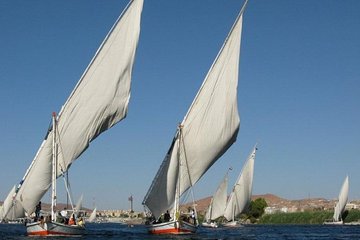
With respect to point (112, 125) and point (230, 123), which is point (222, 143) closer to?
point (230, 123)

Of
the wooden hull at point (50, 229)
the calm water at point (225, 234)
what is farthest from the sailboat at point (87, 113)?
the calm water at point (225, 234)

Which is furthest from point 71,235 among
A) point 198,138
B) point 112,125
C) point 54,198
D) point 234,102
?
point 234,102

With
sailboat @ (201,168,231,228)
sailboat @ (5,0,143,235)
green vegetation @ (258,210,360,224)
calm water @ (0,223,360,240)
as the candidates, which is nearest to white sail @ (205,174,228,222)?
sailboat @ (201,168,231,228)

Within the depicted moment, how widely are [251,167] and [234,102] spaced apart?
152 ft

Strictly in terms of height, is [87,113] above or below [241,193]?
above

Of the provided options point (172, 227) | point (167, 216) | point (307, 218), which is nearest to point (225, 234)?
point (167, 216)

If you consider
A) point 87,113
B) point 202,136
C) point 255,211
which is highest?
point 87,113

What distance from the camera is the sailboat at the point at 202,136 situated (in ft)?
156

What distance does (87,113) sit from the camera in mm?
44188

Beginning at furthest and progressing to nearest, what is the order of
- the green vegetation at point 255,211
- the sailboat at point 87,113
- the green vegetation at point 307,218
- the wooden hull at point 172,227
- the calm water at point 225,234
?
the green vegetation at point 255,211 → the green vegetation at point 307,218 → the calm water at point 225,234 → the wooden hull at point 172,227 → the sailboat at point 87,113

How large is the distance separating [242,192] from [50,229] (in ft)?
182

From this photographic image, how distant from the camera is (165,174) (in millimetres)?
48031

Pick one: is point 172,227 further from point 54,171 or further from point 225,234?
point 225,234

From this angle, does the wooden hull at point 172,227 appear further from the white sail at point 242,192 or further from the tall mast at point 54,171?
the white sail at point 242,192
